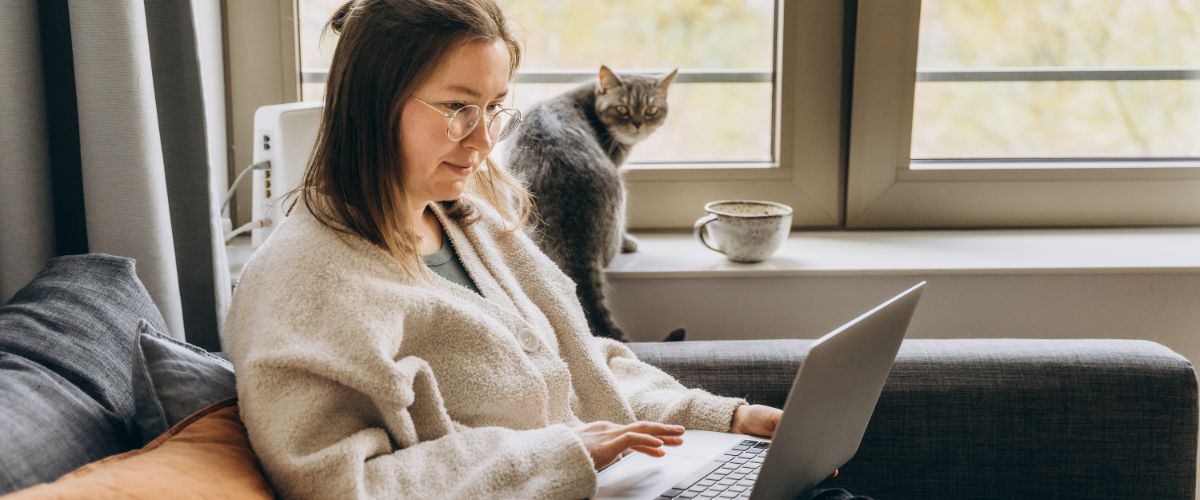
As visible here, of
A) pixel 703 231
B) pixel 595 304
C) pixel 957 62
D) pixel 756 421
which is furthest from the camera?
pixel 957 62

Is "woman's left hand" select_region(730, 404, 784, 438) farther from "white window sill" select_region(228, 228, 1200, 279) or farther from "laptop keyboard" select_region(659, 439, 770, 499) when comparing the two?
"white window sill" select_region(228, 228, 1200, 279)

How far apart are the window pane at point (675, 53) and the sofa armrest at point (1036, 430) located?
729 millimetres

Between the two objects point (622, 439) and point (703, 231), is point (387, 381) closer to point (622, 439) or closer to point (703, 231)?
point (622, 439)

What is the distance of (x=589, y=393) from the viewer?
1252mm

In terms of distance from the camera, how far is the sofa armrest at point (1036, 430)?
4.56 ft

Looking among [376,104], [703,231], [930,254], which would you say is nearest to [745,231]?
[703,231]

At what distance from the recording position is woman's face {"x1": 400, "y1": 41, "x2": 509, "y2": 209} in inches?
39.6

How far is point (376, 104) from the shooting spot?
100 cm

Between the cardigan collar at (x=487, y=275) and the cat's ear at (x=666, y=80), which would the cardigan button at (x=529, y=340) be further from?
the cat's ear at (x=666, y=80)

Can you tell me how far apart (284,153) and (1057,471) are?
1229 millimetres

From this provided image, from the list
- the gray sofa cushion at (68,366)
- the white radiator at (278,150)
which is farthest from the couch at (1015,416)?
the gray sofa cushion at (68,366)

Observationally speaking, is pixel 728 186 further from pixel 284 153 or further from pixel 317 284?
pixel 317 284

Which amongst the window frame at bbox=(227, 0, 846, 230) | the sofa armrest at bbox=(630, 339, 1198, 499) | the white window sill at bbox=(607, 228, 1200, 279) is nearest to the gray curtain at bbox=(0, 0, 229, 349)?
the window frame at bbox=(227, 0, 846, 230)

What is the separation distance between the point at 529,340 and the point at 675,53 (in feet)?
3.20
